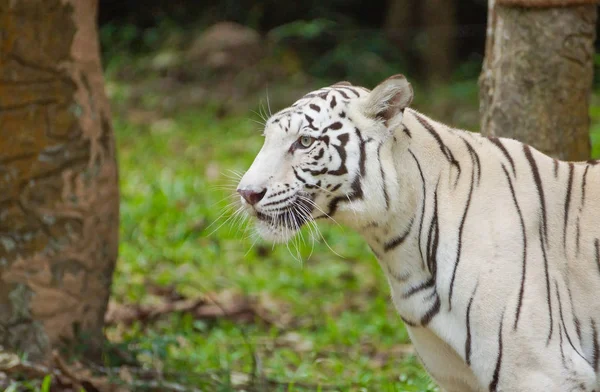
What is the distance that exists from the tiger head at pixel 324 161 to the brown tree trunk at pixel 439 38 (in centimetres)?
832

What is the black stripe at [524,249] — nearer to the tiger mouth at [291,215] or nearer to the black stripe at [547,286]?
the black stripe at [547,286]

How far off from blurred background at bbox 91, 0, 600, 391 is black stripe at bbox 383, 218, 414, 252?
0.96 ft

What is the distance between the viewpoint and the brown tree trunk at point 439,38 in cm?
1096

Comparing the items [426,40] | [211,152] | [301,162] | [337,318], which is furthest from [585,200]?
[426,40]

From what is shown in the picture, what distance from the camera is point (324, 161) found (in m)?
2.88

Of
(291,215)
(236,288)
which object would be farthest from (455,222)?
(236,288)

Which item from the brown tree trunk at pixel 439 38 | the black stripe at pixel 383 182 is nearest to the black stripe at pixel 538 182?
the black stripe at pixel 383 182

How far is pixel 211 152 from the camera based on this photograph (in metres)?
8.74

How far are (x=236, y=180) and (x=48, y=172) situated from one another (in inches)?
56.6

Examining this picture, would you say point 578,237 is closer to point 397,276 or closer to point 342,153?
point 397,276

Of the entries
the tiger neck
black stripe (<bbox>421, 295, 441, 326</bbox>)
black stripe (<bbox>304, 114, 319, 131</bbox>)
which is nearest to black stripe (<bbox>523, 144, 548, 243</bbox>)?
the tiger neck

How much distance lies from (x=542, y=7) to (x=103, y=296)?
2479 millimetres

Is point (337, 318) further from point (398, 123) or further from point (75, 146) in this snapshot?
point (398, 123)

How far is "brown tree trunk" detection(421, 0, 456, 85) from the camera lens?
10961 millimetres
